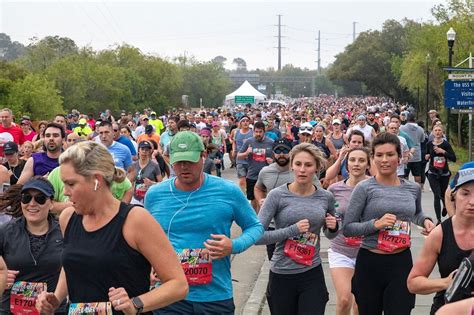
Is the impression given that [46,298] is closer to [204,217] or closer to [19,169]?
[204,217]

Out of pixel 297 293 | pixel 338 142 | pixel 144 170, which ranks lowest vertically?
pixel 297 293

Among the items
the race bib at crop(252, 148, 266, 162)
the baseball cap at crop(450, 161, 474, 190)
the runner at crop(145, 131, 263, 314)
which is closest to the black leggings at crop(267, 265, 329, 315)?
the runner at crop(145, 131, 263, 314)

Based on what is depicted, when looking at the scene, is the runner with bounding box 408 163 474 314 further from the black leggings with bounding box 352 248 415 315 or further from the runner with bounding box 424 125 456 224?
the runner with bounding box 424 125 456 224

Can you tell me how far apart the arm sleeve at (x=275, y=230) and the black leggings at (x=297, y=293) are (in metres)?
0.32

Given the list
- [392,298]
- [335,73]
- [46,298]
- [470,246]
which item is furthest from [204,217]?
[335,73]

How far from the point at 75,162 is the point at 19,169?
23.4 ft

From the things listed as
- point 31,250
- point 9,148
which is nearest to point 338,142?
point 9,148

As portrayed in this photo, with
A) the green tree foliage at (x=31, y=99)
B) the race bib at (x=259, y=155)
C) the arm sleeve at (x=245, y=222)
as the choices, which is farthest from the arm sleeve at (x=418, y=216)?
the green tree foliage at (x=31, y=99)

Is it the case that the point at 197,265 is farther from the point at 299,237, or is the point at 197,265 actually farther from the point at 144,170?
the point at 144,170

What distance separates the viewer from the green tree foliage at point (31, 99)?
111 feet

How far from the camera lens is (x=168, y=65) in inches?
2761

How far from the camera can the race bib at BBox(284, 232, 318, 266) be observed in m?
6.20

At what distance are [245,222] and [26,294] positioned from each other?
1.54 metres

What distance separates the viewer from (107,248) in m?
3.73
